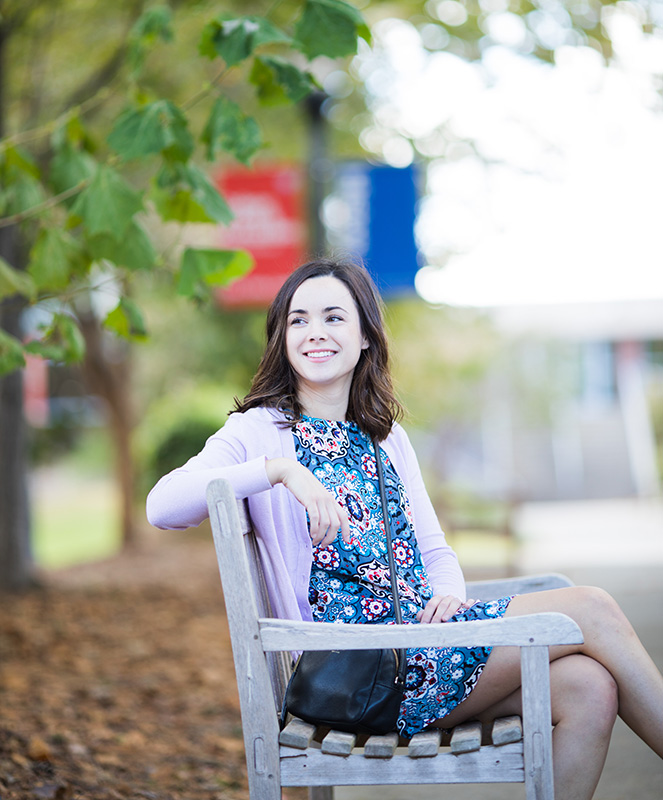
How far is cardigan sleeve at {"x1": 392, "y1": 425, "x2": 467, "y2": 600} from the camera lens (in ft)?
7.72

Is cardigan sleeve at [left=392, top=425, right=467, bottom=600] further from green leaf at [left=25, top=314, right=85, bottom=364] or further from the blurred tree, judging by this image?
green leaf at [left=25, top=314, right=85, bottom=364]

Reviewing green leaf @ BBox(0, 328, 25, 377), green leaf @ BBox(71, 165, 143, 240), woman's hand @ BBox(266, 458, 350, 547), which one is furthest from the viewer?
green leaf @ BBox(0, 328, 25, 377)

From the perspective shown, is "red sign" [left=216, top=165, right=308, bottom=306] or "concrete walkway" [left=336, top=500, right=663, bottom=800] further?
"red sign" [left=216, top=165, right=308, bottom=306]

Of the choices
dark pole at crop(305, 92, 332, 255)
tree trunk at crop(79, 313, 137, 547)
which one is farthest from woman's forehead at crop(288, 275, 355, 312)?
tree trunk at crop(79, 313, 137, 547)

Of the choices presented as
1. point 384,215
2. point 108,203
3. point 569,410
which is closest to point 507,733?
point 108,203

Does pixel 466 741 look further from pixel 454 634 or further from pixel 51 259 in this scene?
pixel 51 259

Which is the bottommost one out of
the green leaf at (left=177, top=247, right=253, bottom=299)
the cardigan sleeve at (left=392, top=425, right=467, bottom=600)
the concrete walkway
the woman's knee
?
the concrete walkway

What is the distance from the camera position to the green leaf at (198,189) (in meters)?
2.91

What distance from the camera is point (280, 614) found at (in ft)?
7.27

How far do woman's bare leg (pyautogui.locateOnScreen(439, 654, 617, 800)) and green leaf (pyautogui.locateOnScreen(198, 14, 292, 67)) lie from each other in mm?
1785

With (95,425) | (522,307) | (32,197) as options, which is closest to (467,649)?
(32,197)

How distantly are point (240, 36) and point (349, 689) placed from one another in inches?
69.6

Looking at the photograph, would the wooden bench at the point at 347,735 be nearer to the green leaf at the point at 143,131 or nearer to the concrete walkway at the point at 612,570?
the green leaf at the point at 143,131

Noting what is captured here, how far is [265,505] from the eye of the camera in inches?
86.9
